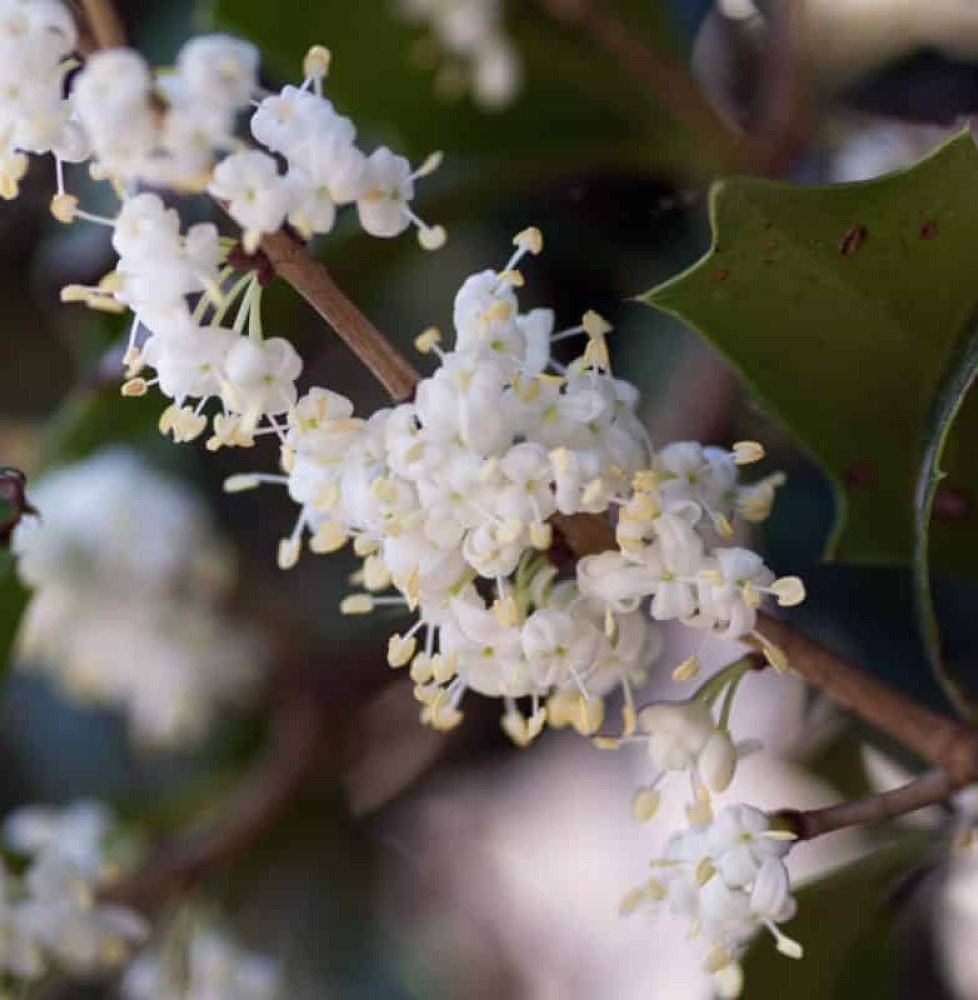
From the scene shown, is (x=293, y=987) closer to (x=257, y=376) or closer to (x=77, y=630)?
(x=77, y=630)

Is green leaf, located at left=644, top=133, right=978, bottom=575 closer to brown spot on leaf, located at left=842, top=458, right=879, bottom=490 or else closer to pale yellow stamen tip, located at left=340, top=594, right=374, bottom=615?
brown spot on leaf, located at left=842, top=458, right=879, bottom=490

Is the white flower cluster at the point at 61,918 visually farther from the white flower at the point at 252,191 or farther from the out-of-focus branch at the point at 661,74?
the out-of-focus branch at the point at 661,74

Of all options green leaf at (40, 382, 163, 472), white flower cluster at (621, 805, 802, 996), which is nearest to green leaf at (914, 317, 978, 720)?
white flower cluster at (621, 805, 802, 996)

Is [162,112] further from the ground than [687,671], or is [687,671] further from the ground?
[162,112]

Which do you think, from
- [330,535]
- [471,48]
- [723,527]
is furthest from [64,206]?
[471,48]

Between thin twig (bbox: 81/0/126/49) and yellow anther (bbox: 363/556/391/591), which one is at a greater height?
thin twig (bbox: 81/0/126/49)

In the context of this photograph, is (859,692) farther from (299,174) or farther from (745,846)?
(299,174)
